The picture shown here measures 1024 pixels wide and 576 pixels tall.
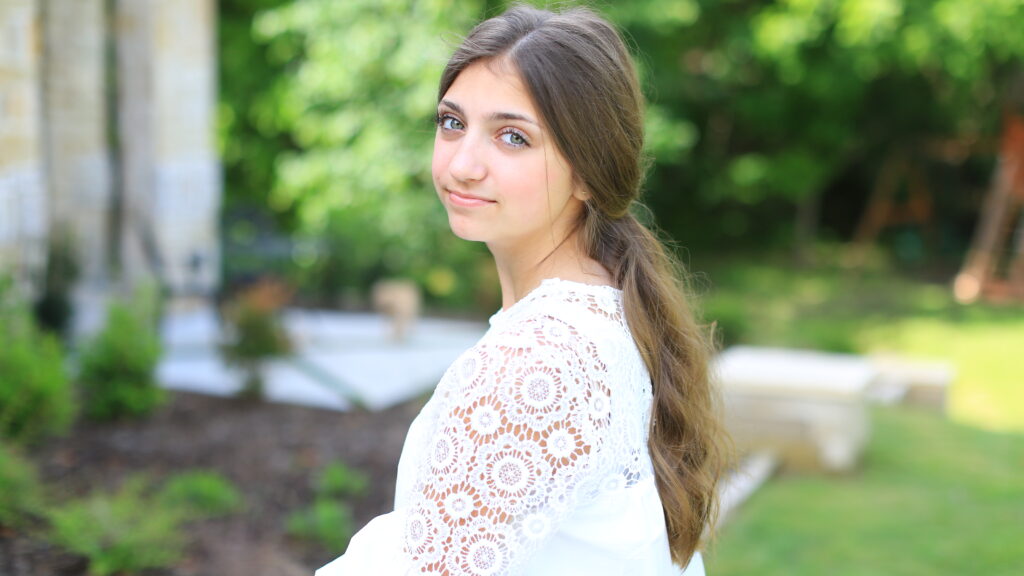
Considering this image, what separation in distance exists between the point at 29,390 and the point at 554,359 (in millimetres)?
3424

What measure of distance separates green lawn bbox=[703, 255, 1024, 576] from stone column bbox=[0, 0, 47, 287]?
349 cm

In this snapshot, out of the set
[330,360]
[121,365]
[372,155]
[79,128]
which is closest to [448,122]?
[121,365]

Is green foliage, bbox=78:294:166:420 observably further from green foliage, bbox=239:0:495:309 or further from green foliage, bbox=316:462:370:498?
green foliage, bbox=239:0:495:309

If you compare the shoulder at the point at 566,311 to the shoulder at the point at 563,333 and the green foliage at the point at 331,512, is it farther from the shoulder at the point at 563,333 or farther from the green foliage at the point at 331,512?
the green foliage at the point at 331,512

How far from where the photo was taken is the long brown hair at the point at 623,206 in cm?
130

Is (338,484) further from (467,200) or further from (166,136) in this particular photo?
(166,136)

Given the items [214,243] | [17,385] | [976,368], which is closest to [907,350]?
[976,368]

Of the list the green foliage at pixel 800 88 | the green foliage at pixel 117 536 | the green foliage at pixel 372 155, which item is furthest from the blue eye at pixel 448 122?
the green foliage at pixel 800 88

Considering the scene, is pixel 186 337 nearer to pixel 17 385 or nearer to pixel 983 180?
pixel 17 385

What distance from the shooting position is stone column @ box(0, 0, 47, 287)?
4.84 metres

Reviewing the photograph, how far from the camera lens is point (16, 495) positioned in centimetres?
329

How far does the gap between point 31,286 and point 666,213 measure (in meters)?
12.9

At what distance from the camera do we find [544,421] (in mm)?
1147

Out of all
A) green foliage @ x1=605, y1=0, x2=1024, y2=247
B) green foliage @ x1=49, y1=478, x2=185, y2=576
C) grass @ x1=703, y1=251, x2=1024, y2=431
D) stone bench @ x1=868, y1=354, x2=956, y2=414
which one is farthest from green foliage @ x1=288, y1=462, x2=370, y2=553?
green foliage @ x1=605, y1=0, x2=1024, y2=247
